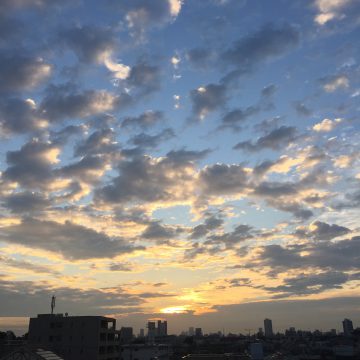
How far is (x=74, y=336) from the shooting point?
2960 inches

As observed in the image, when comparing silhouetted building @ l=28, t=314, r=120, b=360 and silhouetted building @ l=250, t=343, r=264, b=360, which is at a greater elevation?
silhouetted building @ l=28, t=314, r=120, b=360

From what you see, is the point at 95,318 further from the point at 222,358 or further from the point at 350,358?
the point at 350,358

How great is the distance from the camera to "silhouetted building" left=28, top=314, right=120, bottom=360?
73750 mm

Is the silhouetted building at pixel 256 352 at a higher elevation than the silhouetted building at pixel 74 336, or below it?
below

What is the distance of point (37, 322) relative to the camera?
78.0 metres

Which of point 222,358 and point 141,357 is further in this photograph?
point 141,357

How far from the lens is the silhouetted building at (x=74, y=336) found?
242ft

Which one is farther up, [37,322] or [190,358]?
[37,322]

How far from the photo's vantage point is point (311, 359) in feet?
322

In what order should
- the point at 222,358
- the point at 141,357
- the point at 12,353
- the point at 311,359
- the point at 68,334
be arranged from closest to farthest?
the point at 12,353 → the point at 222,358 → the point at 68,334 → the point at 311,359 → the point at 141,357

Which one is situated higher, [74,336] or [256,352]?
[74,336]

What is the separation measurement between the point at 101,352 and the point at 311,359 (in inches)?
2223

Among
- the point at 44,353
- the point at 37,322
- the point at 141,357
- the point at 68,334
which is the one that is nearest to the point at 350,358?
the point at 141,357

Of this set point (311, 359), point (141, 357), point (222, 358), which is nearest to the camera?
point (222, 358)
